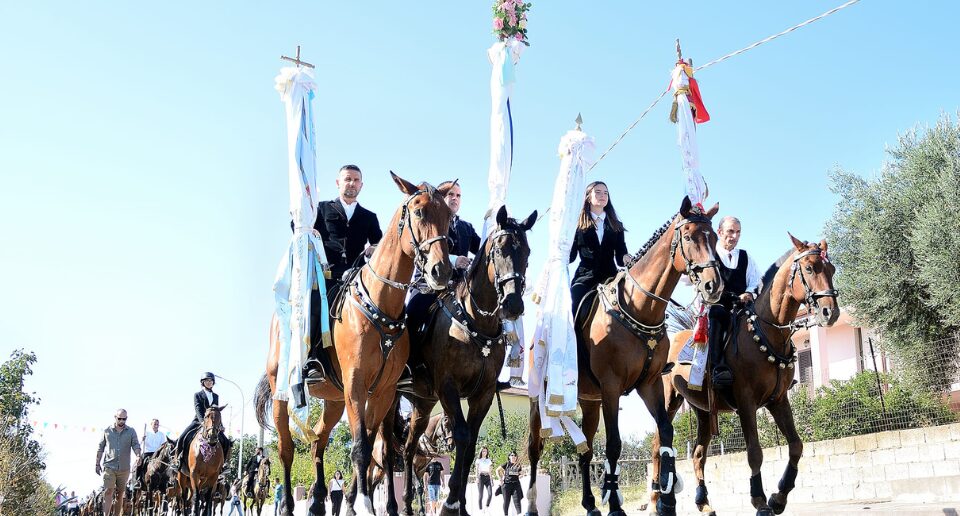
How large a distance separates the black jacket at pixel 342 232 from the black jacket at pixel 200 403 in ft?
32.5

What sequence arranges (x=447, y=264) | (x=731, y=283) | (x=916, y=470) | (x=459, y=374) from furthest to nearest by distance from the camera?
(x=916, y=470) → (x=731, y=283) → (x=459, y=374) → (x=447, y=264)

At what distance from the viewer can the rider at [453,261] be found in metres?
9.78

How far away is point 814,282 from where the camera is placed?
9.66 m

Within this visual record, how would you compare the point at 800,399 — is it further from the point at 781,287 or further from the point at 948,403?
the point at 781,287

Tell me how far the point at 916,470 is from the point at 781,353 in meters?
5.92

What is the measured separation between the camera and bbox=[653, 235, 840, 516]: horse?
9.46 meters

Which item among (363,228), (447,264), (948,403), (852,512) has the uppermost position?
(363,228)

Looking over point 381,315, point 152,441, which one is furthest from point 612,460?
point 152,441

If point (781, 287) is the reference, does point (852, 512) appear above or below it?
below

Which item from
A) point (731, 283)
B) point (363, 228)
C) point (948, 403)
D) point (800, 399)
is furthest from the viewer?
point (800, 399)

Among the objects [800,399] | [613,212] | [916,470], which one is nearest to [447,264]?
[613,212]

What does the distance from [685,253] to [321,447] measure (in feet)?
16.6

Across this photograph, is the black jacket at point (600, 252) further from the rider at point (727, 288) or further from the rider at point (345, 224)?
the rider at point (345, 224)

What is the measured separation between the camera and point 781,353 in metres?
10.1
